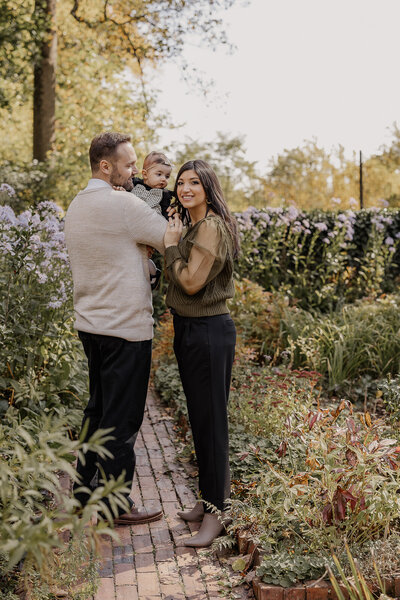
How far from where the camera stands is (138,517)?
360 centimetres

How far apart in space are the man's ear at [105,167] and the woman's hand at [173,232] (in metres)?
0.38

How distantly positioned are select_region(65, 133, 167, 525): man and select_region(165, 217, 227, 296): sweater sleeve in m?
0.13

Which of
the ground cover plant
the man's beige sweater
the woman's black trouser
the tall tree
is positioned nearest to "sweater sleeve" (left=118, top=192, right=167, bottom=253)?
the man's beige sweater

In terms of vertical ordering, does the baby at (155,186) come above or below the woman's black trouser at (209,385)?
above

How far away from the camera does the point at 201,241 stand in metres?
3.15

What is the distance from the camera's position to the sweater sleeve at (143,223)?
3.10m

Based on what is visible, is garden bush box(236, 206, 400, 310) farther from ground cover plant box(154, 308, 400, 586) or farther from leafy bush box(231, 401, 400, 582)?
leafy bush box(231, 401, 400, 582)

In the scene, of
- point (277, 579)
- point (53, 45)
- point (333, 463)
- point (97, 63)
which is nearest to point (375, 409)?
point (333, 463)

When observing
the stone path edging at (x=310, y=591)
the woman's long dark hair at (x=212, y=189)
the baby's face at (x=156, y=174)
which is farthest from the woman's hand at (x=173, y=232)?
the stone path edging at (x=310, y=591)

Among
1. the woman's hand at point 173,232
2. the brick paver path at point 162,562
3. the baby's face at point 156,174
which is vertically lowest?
the brick paver path at point 162,562

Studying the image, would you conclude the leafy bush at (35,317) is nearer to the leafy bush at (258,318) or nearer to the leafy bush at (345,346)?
the leafy bush at (258,318)

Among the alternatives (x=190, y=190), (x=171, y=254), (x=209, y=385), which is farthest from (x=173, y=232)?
(x=209, y=385)

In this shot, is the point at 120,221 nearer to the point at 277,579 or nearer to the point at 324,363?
the point at 277,579

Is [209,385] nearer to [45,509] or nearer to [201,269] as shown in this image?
[201,269]
